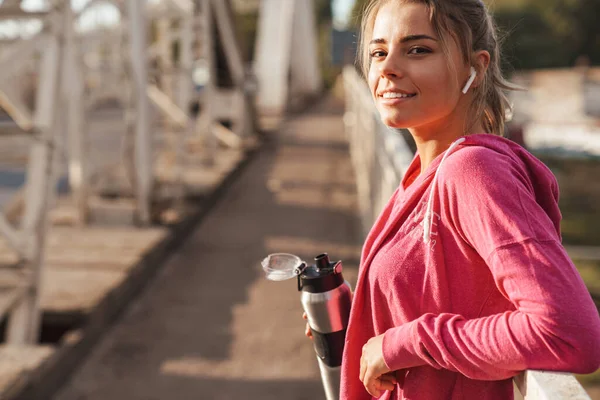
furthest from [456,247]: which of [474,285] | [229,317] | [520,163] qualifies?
[229,317]

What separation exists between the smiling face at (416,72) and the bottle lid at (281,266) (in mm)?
409

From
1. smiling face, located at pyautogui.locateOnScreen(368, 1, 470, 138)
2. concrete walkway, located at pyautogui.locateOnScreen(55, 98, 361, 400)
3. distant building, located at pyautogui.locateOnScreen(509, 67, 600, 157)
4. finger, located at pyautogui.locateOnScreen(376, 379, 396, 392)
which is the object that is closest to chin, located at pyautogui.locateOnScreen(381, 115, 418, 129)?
smiling face, located at pyautogui.locateOnScreen(368, 1, 470, 138)

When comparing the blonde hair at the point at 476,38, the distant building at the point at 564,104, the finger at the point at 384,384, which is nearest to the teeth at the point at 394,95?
the blonde hair at the point at 476,38

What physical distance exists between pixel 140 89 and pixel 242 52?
6.95 metres

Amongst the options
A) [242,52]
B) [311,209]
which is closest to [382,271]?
[311,209]

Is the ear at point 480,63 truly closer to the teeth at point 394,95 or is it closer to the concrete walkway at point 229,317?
the teeth at point 394,95

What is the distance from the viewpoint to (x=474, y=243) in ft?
3.81

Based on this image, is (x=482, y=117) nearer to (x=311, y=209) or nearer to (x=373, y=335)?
(x=373, y=335)

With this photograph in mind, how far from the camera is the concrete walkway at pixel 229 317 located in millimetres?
4047

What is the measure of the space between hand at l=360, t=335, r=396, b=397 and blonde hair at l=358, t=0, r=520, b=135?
1.57 ft

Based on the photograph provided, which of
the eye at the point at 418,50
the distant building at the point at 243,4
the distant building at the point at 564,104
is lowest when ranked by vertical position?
the distant building at the point at 564,104

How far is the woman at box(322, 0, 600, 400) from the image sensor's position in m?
1.10

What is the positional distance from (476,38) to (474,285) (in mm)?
466

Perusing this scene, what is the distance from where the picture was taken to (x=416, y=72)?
135 centimetres
